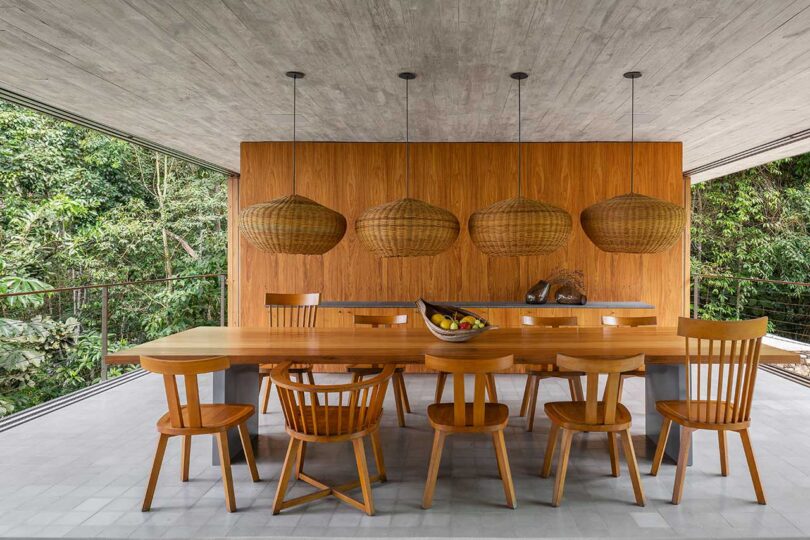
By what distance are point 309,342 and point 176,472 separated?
1.07 metres

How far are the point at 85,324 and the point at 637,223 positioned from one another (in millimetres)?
9472

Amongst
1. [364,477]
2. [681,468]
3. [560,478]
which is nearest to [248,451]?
[364,477]

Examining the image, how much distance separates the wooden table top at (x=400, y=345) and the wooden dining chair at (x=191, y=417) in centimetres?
32

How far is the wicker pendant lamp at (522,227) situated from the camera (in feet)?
9.97

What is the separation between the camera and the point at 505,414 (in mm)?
2693

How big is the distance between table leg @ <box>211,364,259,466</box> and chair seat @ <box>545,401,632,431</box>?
6.05 feet

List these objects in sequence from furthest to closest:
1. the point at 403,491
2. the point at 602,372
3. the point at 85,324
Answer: the point at 85,324 → the point at 403,491 → the point at 602,372

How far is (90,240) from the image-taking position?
30.2 ft

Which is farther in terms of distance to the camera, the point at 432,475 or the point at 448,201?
the point at 448,201

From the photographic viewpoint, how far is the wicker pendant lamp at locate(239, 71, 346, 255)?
3043 mm

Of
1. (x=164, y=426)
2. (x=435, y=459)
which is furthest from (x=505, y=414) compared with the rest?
(x=164, y=426)

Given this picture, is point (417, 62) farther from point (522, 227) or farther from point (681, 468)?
point (681, 468)

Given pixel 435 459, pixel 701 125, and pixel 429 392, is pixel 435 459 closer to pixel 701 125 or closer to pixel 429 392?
pixel 429 392

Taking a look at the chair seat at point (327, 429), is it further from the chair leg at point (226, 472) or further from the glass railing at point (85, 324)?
the glass railing at point (85, 324)
